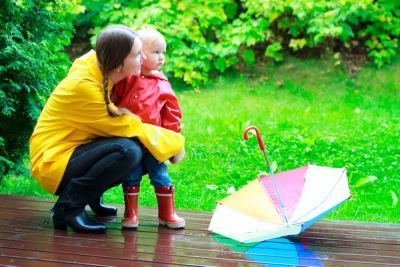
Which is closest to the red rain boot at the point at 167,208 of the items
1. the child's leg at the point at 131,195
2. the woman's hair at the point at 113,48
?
the child's leg at the point at 131,195

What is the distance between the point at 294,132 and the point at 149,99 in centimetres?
303

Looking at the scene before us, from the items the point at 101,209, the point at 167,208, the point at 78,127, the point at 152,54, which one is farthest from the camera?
the point at 101,209

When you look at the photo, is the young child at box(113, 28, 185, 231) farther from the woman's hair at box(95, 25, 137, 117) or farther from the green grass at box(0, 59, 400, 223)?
the green grass at box(0, 59, 400, 223)

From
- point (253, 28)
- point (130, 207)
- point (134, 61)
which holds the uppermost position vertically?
point (134, 61)

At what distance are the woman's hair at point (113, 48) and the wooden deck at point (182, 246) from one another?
64cm

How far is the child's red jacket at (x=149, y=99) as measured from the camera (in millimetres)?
3402

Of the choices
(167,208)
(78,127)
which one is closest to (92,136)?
(78,127)

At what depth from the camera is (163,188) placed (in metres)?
3.52

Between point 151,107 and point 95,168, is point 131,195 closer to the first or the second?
point 95,168

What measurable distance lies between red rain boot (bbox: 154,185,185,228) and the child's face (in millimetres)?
623

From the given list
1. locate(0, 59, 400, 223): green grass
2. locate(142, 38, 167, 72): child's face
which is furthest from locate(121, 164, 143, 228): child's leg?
locate(0, 59, 400, 223): green grass

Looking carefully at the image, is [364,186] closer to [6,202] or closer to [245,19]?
[6,202]

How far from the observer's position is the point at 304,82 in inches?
317

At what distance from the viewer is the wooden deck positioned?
293cm
